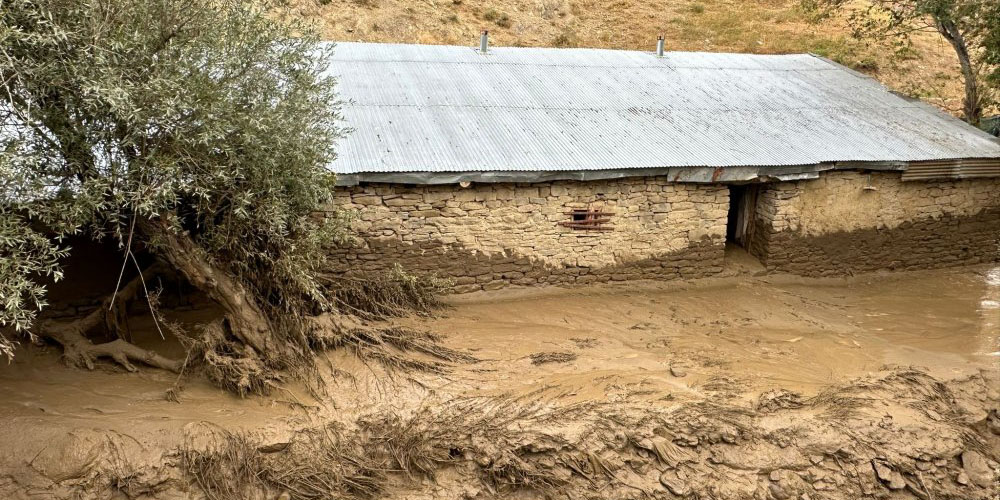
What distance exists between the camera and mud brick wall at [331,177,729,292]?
9875 mm

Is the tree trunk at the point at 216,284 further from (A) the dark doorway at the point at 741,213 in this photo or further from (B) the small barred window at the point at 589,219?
(A) the dark doorway at the point at 741,213

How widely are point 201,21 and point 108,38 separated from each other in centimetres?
94

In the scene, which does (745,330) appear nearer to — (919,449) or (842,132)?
(919,449)

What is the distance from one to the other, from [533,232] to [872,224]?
581 centimetres

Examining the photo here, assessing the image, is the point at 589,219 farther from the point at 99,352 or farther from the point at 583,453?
the point at 99,352

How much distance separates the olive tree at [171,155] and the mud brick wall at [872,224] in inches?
273

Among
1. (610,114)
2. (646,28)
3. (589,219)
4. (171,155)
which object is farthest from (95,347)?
(646,28)

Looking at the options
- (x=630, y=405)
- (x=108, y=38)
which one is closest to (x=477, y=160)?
(x=630, y=405)

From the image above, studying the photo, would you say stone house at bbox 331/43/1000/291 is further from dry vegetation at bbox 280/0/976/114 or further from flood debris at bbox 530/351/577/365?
dry vegetation at bbox 280/0/976/114

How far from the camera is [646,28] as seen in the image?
2356 cm

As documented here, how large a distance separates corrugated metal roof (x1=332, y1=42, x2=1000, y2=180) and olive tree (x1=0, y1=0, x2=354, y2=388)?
5.95 ft

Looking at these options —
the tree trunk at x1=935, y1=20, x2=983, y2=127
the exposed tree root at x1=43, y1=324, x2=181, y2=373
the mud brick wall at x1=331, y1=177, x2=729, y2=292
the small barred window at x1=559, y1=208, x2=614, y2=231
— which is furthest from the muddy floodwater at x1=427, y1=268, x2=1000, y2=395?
the tree trunk at x1=935, y1=20, x2=983, y2=127

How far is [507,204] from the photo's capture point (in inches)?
404

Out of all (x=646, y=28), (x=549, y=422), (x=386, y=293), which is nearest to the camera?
(x=549, y=422)
